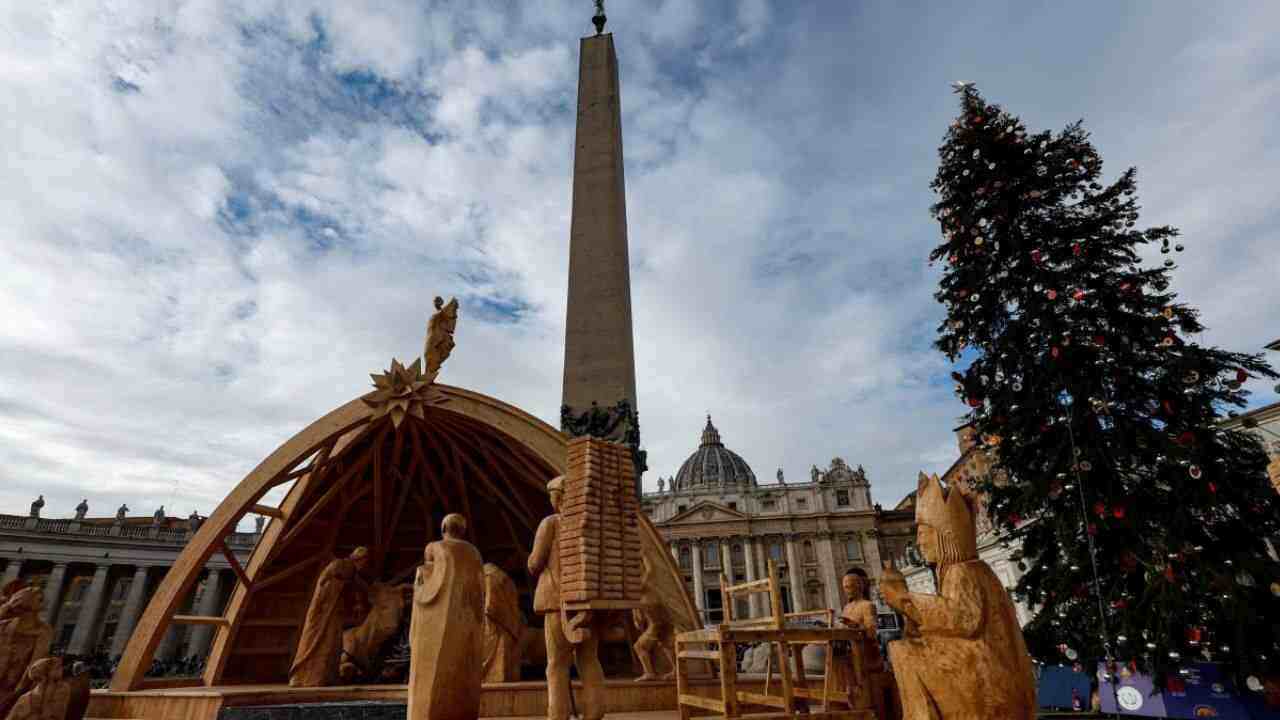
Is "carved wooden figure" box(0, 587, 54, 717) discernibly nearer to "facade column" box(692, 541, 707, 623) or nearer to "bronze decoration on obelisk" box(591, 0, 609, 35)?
"bronze decoration on obelisk" box(591, 0, 609, 35)

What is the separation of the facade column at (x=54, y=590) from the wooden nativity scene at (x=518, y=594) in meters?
29.7

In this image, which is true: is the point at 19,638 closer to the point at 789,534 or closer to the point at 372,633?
the point at 372,633

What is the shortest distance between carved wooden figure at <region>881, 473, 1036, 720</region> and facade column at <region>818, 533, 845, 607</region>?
67423mm

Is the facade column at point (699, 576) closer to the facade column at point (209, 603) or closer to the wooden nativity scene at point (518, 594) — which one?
the facade column at point (209, 603)

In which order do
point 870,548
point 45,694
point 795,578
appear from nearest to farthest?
point 45,694, point 870,548, point 795,578

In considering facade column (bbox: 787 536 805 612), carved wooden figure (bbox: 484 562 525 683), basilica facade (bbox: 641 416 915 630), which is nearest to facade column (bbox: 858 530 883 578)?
basilica facade (bbox: 641 416 915 630)

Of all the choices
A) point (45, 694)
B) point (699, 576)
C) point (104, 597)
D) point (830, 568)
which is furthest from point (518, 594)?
point (830, 568)

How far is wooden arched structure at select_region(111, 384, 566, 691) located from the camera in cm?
1072

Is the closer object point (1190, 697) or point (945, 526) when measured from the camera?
point (945, 526)

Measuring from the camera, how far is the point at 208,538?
412 inches

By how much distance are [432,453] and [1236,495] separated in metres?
15.4

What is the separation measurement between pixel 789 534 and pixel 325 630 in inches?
2550

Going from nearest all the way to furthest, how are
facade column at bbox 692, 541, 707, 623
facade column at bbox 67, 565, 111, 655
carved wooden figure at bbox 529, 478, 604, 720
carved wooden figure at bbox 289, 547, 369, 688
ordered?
carved wooden figure at bbox 529, 478, 604, 720 → carved wooden figure at bbox 289, 547, 369, 688 → facade column at bbox 67, 565, 111, 655 → facade column at bbox 692, 541, 707, 623

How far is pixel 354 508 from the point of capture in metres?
15.2
